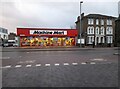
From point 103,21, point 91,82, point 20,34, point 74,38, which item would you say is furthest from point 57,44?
point 91,82

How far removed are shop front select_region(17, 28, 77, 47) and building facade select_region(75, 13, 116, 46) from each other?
8.53 meters

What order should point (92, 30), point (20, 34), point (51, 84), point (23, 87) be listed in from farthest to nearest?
point (92, 30) < point (20, 34) < point (51, 84) < point (23, 87)

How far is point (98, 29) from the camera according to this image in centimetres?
6372

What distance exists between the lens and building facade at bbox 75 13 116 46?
62719 mm

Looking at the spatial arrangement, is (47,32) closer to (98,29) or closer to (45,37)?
(45,37)

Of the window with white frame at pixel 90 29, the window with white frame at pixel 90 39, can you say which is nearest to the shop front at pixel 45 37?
the window with white frame at pixel 90 39

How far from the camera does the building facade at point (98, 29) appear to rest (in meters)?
62.7

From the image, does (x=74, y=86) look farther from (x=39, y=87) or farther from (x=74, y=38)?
(x=74, y=38)

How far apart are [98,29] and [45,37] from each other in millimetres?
17436

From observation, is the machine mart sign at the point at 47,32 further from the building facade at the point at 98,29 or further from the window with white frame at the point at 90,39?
the window with white frame at the point at 90,39

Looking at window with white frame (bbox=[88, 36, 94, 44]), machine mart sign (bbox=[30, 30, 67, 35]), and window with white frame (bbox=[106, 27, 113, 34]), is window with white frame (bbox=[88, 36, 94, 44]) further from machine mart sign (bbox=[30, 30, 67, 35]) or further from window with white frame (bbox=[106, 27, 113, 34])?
machine mart sign (bbox=[30, 30, 67, 35])

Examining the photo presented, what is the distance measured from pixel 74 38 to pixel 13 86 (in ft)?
156

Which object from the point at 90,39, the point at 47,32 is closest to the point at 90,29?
the point at 90,39

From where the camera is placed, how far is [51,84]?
8242mm
